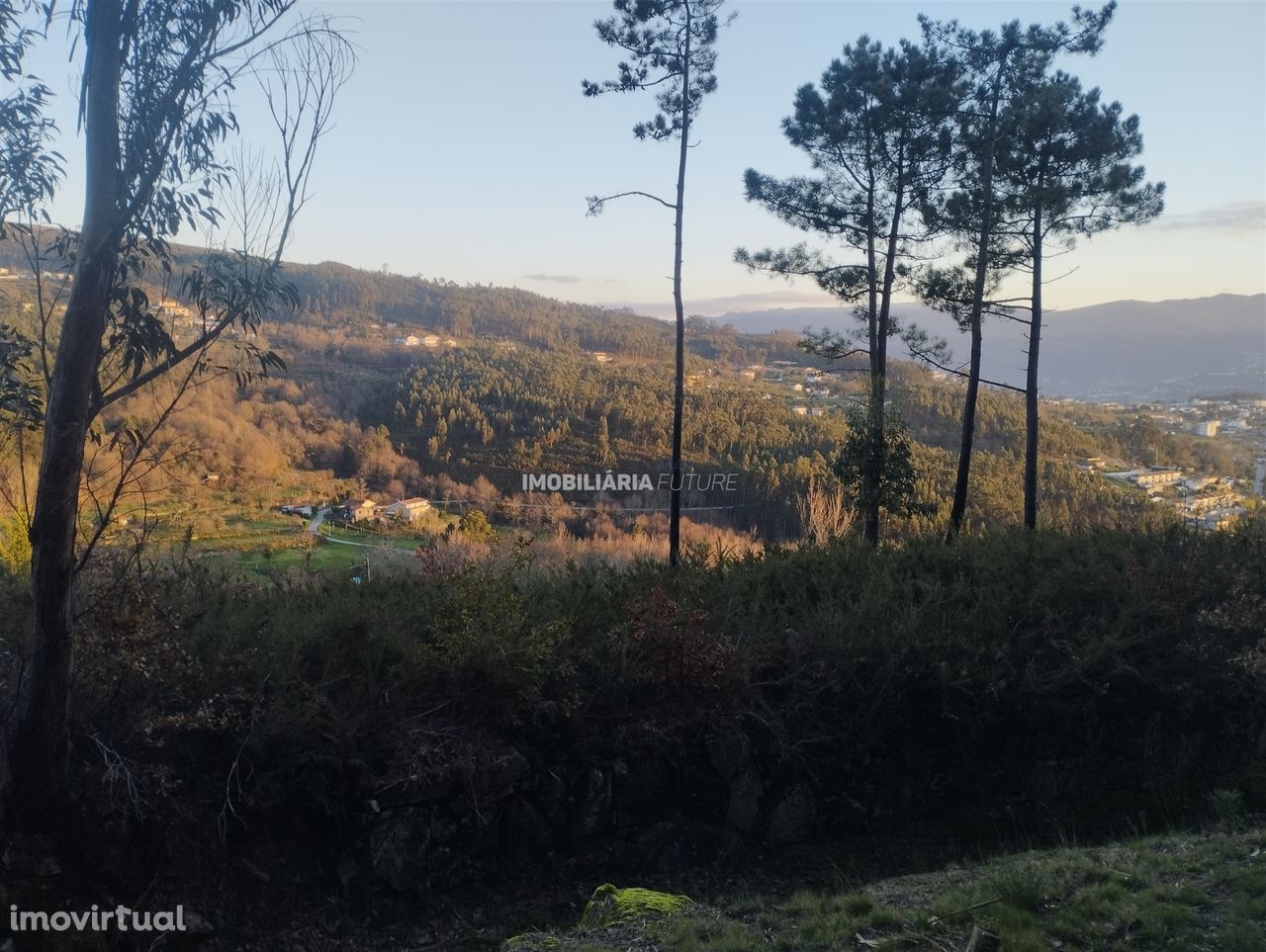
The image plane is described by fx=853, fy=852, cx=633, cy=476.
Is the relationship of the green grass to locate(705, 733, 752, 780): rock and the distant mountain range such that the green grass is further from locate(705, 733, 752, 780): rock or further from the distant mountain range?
the distant mountain range

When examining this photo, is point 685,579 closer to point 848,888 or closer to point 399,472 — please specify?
point 848,888

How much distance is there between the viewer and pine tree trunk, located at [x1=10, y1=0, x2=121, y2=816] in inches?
187

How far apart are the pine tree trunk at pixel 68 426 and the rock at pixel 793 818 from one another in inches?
195

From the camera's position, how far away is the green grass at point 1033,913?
4266 millimetres

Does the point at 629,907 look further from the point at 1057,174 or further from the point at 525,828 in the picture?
the point at 1057,174

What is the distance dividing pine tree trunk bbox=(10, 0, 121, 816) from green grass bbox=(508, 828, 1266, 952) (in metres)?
3.27

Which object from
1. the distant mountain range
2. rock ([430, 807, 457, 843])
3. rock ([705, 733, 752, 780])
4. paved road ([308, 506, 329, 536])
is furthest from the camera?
the distant mountain range

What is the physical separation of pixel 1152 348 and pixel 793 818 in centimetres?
7520

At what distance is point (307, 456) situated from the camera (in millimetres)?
36656

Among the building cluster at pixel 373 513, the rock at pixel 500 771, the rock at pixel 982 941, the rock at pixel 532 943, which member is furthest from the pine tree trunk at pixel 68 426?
the building cluster at pixel 373 513

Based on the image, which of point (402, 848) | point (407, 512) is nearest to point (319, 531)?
point (407, 512)

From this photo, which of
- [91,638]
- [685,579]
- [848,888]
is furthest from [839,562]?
[91,638]

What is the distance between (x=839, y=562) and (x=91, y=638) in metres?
→ 7.20

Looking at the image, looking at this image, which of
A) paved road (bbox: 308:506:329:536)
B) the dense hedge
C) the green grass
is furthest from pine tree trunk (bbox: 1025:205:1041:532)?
paved road (bbox: 308:506:329:536)
